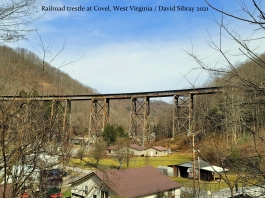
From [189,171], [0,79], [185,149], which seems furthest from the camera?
[185,149]

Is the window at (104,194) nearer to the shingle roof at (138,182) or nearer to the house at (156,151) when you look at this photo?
the shingle roof at (138,182)

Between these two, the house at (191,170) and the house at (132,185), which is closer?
the house at (132,185)

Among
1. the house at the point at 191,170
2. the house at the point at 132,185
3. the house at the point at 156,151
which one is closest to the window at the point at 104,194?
the house at the point at 132,185

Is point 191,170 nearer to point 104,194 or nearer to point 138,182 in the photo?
point 138,182

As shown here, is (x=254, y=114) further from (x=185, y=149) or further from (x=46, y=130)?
(x=185, y=149)

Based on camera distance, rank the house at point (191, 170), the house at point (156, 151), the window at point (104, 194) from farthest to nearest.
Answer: the house at point (156, 151) < the house at point (191, 170) < the window at point (104, 194)

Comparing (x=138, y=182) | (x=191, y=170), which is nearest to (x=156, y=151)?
(x=191, y=170)

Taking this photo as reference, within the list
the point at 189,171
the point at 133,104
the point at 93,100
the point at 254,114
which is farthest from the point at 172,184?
the point at 93,100
